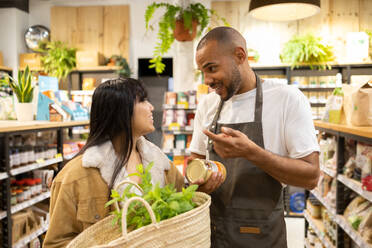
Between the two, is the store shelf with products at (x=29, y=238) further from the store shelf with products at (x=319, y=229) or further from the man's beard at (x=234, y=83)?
the store shelf with products at (x=319, y=229)

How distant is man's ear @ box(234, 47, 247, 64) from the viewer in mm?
1636

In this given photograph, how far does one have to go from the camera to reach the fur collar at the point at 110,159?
5.13ft

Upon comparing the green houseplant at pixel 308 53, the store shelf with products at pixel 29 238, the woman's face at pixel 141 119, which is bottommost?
the store shelf with products at pixel 29 238

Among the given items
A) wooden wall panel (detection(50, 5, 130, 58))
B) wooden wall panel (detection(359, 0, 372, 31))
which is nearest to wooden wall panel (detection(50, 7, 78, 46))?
wooden wall panel (detection(50, 5, 130, 58))

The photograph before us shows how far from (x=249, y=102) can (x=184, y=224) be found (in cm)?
80

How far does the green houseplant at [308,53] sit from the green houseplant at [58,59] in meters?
4.49

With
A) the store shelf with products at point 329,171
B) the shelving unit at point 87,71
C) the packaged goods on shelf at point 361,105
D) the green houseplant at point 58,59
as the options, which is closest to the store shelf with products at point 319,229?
the store shelf with products at point 329,171

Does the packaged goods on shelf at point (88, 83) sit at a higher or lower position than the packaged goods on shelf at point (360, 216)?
higher

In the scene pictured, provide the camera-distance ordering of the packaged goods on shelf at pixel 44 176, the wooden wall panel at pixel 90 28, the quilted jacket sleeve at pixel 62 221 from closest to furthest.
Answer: the quilted jacket sleeve at pixel 62 221 → the packaged goods on shelf at pixel 44 176 → the wooden wall panel at pixel 90 28

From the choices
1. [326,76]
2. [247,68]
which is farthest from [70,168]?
[326,76]

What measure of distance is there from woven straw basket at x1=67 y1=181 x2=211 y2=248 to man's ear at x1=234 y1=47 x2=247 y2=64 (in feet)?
2.43

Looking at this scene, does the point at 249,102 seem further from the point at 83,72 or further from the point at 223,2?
the point at 83,72

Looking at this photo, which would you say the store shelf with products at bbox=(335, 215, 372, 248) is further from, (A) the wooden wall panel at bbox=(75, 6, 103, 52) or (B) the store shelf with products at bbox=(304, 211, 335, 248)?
(A) the wooden wall panel at bbox=(75, 6, 103, 52)

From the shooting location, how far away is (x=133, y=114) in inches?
66.7
